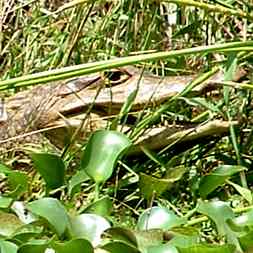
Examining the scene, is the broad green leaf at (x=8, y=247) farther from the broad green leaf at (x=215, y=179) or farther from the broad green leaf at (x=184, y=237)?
the broad green leaf at (x=215, y=179)

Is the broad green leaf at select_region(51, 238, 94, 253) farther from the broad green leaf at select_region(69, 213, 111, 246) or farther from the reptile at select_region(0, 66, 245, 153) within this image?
the reptile at select_region(0, 66, 245, 153)

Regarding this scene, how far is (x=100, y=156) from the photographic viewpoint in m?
1.38

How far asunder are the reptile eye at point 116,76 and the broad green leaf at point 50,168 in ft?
1.69

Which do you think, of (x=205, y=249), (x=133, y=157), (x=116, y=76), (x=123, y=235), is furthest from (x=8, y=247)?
(x=116, y=76)

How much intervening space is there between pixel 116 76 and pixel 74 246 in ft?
2.77

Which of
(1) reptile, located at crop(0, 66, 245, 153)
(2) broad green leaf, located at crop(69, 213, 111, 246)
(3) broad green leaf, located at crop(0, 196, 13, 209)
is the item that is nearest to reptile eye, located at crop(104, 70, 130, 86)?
(1) reptile, located at crop(0, 66, 245, 153)

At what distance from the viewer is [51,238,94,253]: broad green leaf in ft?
3.60

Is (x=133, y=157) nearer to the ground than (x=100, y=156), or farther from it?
nearer to the ground

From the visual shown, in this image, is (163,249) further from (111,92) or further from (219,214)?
(111,92)

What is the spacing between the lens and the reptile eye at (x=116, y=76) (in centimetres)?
188

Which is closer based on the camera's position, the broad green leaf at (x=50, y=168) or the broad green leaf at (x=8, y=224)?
the broad green leaf at (x=8, y=224)

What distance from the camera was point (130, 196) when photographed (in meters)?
1.65

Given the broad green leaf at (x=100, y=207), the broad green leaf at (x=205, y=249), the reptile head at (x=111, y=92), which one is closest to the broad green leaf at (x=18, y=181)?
the broad green leaf at (x=100, y=207)

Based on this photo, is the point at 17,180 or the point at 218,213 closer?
the point at 218,213
